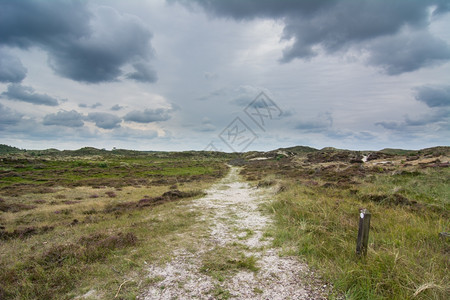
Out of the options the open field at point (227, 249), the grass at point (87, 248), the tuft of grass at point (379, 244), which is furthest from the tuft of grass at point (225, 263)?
the tuft of grass at point (379, 244)

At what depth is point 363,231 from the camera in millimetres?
5316

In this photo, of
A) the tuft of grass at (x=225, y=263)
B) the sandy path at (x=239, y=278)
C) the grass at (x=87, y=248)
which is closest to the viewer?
the sandy path at (x=239, y=278)

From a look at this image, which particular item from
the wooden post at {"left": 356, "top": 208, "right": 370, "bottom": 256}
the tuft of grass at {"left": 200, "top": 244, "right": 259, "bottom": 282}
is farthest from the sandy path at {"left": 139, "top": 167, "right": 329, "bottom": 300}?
the wooden post at {"left": 356, "top": 208, "right": 370, "bottom": 256}

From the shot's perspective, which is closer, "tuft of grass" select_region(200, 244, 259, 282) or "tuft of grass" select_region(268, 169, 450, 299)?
"tuft of grass" select_region(268, 169, 450, 299)

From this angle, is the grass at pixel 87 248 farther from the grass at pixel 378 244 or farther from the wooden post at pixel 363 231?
the wooden post at pixel 363 231

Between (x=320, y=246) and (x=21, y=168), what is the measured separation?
61220 mm

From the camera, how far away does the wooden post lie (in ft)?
17.1

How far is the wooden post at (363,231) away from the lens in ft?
17.1

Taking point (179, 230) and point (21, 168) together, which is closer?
point (179, 230)

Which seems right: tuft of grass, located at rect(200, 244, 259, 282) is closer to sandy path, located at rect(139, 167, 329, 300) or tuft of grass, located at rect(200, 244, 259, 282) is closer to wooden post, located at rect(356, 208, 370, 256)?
sandy path, located at rect(139, 167, 329, 300)

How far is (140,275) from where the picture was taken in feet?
18.5

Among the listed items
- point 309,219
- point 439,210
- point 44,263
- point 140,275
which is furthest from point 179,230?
point 439,210

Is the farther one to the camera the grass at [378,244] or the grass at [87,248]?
the grass at [87,248]

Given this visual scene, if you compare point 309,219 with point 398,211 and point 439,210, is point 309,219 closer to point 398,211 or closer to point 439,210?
point 398,211
